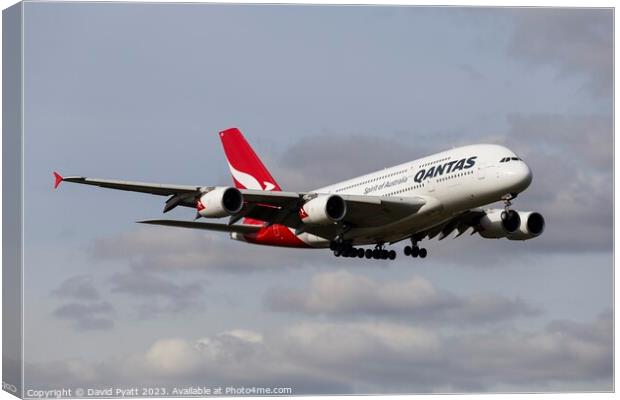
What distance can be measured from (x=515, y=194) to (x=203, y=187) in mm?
11992

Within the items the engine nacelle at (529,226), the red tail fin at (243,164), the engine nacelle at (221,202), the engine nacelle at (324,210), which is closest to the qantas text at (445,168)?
the engine nacelle at (324,210)

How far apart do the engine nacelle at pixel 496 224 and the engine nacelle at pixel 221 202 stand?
12.1 m

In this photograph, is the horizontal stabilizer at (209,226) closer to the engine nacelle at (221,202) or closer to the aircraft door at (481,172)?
the engine nacelle at (221,202)

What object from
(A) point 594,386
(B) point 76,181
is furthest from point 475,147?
(B) point 76,181

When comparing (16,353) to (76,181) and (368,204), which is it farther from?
(368,204)

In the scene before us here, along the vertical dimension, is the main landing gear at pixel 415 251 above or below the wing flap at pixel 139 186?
below

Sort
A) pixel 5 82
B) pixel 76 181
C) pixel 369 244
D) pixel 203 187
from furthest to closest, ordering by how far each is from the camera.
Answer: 1. pixel 369 244
2. pixel 203 187
3. pixel 76 181
4. pixel 5 82

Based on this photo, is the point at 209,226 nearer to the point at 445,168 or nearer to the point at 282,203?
the point at 282,203

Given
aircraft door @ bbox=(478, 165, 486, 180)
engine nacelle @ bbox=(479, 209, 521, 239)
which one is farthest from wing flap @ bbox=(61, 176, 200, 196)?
engine nacelle @ bbox=(479, 209, 521, 239)

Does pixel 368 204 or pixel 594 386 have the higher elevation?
pixel 368 204

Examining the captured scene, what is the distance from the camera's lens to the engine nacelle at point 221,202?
45375mm

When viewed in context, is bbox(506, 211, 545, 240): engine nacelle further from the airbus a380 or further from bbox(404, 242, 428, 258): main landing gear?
bbox(404, 242, 428, 258): main landing gear

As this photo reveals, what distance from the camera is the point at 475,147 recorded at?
4675 cm

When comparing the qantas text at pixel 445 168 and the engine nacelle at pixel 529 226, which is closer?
the qantas text at pixel 445 168
